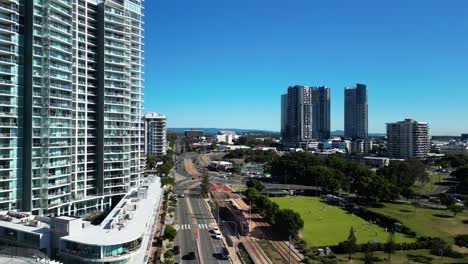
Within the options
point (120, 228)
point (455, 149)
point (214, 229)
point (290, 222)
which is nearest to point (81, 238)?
point (120, 228)

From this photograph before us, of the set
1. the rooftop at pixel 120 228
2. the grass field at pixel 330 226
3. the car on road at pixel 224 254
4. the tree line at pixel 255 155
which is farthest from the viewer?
the tree line at pixel 255 155

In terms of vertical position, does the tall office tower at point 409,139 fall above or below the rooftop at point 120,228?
above

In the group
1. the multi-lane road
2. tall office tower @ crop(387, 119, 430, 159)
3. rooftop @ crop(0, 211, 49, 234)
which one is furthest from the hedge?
tall office tower @ crop(387, 119, 430, 159)

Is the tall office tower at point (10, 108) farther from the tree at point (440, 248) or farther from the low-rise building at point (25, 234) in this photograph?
the tree at point (440, 248)

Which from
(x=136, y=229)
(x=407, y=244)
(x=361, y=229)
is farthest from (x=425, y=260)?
(x=136, y=229)

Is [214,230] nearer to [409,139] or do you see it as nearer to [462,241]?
[462,241]

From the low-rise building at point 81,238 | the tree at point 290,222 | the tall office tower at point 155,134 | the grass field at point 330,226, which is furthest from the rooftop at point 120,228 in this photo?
the tall office tower at point 155,134

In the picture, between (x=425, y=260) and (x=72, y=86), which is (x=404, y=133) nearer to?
(x=425, y=260)
